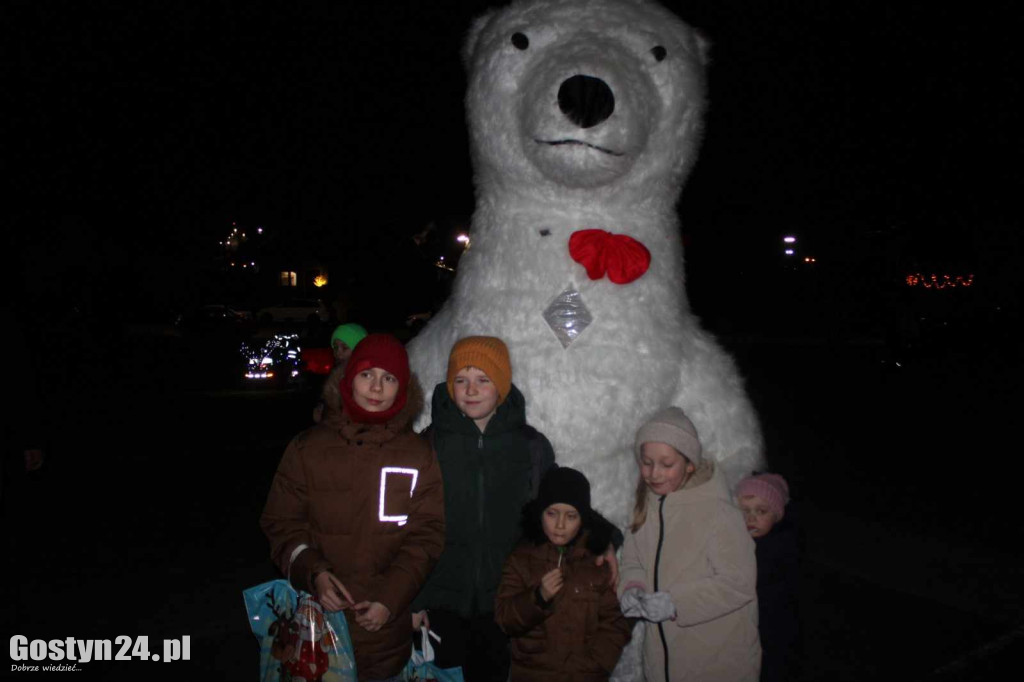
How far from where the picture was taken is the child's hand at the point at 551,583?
224cm

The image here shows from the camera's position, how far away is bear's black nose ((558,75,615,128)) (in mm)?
2586

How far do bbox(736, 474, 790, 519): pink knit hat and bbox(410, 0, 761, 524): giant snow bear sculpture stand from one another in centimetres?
21

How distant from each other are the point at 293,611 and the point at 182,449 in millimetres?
6334

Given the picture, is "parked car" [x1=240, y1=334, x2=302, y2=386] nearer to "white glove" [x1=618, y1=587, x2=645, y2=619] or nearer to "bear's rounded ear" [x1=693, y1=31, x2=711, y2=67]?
"bear's rounded ear" [x1=693, y1=31, x2=711, y2=67]

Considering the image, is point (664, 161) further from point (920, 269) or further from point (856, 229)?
point (856, 229)

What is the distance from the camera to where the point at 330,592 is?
7.49 ft

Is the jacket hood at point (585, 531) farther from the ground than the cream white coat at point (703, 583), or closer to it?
farther from the ground

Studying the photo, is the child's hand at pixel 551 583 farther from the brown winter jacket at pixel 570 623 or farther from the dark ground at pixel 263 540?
the dark ground at pixel 263 540

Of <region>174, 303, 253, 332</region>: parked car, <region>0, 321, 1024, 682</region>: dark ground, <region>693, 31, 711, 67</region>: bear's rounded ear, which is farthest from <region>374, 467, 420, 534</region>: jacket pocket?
<region>174, 303, 253, 332</region>: parked car

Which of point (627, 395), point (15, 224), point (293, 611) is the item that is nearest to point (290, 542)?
point (293, 611)

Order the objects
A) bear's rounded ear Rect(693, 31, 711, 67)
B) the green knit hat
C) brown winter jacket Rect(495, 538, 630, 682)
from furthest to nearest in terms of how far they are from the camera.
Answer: the green knit hat
bear's rounded ear Rect(693, 31, 711, 67)
brown winter jacket Rect(495, 538, 630, 682)

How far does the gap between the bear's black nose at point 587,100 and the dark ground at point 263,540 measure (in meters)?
1.72

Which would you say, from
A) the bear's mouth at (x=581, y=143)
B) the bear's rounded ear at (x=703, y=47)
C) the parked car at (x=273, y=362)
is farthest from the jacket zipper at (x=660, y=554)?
the parked car at (x=273, y=362)

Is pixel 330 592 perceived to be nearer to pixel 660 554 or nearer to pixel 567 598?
pixel 567 598
